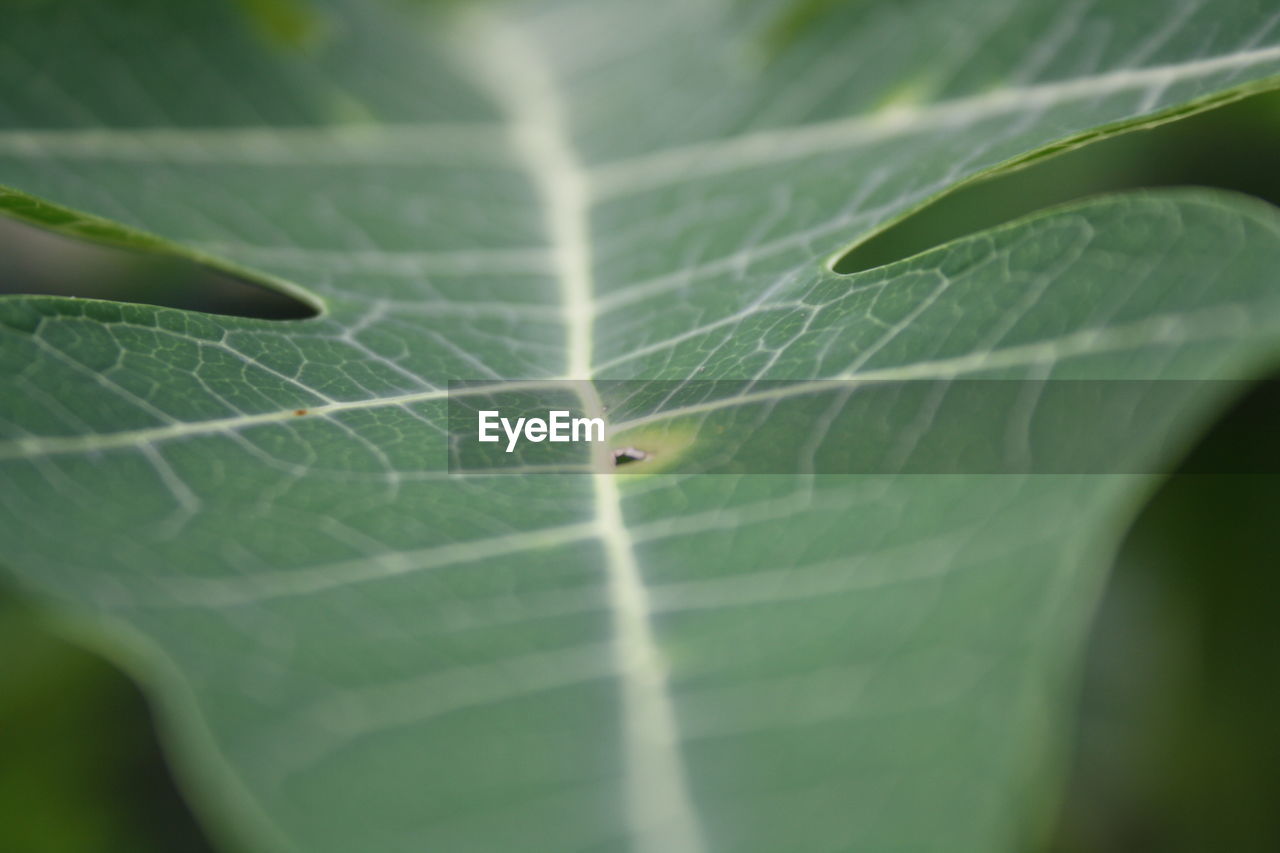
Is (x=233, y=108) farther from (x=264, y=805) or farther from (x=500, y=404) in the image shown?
(x=264, y=805)

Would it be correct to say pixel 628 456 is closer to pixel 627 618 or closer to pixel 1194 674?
pixel 627 618

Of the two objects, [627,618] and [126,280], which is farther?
[126,280]

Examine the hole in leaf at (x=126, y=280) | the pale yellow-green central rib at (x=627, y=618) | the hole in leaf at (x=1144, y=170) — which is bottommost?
the pale yellow-green central rib at (x=627, y=618)

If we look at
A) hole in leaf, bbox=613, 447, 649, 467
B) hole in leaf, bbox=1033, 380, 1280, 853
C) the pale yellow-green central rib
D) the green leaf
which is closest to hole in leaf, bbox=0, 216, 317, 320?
the green leaf

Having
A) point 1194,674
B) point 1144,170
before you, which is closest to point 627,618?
point 1194,674

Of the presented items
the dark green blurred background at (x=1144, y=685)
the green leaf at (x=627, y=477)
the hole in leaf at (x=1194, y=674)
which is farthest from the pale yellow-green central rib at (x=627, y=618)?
the hole in leaf at (x=1194, y=674)

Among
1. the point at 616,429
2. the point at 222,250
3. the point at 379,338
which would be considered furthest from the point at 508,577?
the point at 222,250

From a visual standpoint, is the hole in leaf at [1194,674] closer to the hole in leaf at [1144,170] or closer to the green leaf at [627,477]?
the hole in leaf at [1144,170]

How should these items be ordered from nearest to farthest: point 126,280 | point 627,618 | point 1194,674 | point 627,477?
point 627,618, point 627,477, point 1194,674, point 126,280
